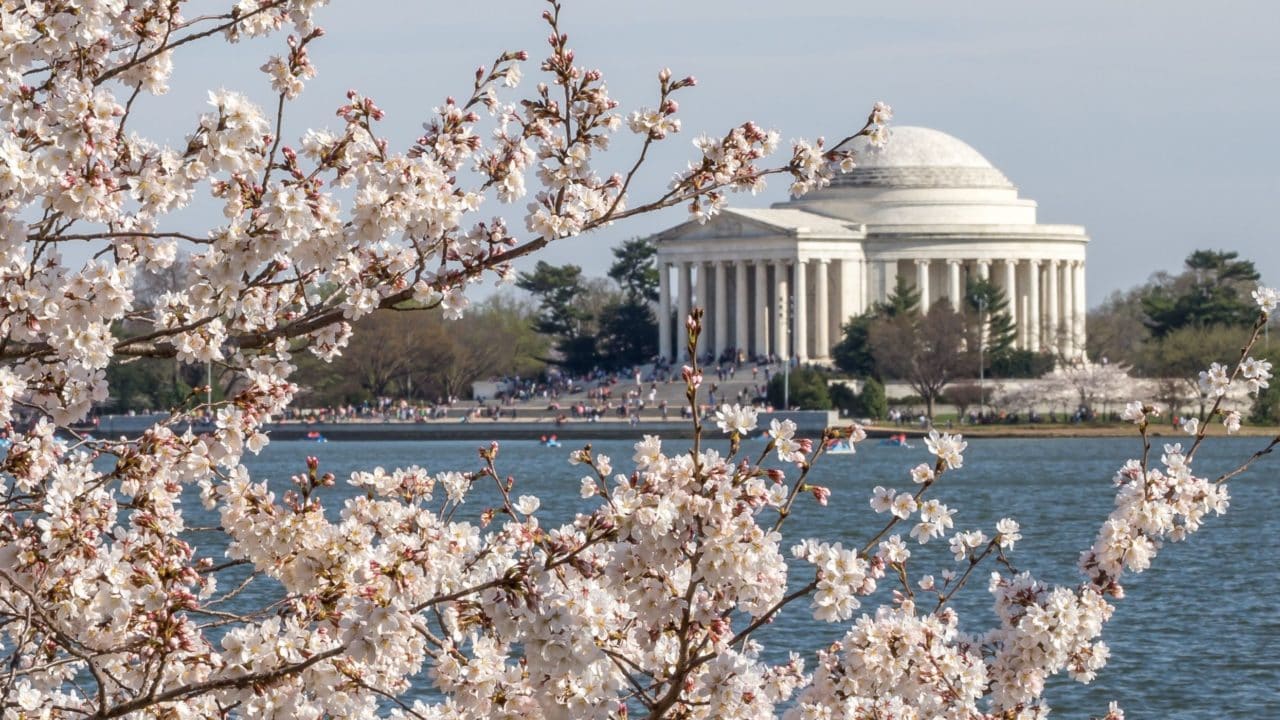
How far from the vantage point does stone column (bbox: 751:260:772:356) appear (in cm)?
15100

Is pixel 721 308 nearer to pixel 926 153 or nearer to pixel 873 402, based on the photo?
pixel 926 153

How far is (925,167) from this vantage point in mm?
157375

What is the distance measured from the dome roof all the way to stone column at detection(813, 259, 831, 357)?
5919mm

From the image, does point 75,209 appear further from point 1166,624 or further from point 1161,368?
point 1161,368

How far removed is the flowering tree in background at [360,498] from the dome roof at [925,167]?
141877mm

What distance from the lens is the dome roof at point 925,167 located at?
156250 mm

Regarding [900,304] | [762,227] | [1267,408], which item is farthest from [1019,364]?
[1267,408]

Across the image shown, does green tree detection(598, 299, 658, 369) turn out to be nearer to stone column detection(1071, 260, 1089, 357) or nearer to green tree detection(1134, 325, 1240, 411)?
stone column detection(1071, 260, 1089, 357)

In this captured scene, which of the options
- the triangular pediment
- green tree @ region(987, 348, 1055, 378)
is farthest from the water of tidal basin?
the triangular pediment

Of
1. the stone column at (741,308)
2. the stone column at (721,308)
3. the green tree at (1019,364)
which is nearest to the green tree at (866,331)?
the green tree at (1019,364)

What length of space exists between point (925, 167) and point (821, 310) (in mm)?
12846

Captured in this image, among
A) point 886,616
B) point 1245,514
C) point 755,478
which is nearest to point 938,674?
point 886,616

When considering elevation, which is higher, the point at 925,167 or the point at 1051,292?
the point at 925,167

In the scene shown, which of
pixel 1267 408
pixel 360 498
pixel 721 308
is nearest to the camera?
pixel 360 498
